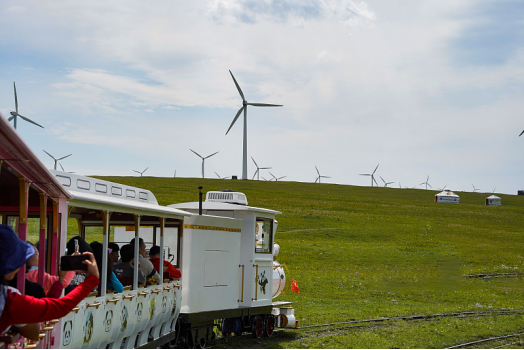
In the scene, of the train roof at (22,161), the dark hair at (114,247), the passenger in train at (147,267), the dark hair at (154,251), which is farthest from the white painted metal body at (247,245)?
the train roof at (22,161)

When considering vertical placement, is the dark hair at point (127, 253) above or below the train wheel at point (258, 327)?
above

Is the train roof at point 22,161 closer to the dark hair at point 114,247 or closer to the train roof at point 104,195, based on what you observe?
the train roof at point 104,195

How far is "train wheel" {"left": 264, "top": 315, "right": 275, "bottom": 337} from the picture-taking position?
17672mm

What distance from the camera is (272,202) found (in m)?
72.8

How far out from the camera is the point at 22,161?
609 centimetres

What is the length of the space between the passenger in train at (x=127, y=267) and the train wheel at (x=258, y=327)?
5988mm

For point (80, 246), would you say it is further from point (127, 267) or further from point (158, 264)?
point (158, 264)

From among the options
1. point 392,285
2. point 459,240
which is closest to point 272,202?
point 459,240

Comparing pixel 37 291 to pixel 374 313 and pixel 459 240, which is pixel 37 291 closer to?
pixel 374 313

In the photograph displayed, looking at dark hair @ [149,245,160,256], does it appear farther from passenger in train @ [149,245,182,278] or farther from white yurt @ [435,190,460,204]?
white yurt @ [435,190,460,204]

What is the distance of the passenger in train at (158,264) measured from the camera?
13.1 metres

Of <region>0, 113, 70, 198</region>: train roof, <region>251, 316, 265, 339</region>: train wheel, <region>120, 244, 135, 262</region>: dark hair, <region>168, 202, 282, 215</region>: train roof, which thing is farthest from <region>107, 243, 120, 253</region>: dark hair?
<region>251, 316, 265, 339</region>: train wheel

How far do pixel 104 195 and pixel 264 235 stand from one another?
24.1ft

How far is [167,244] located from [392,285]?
79.4 ft
